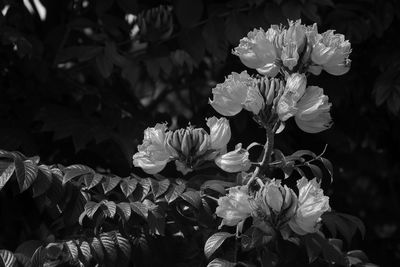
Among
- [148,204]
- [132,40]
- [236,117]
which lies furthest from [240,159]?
[132,40]

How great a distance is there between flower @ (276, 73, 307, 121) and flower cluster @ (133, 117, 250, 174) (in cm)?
17

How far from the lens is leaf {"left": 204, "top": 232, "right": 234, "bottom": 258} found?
2.26 meters

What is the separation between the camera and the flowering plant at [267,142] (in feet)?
7.14

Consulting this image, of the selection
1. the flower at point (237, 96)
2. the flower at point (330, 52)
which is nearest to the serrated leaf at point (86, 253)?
the flower at point (237, 96)

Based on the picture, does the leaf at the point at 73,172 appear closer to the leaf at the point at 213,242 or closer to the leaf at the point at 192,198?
the leaf at the point at 192,198

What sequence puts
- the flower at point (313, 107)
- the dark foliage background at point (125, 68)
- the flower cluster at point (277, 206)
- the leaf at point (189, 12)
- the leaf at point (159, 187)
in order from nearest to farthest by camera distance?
the flower cluster at point (277, 206)
the flower at point (313, 107)
the leaf at point (159, 187)
the dark foliage background at point (125, 68)
the leaf at point (189, 12)

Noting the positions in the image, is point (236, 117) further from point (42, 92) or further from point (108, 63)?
point (42, 92)

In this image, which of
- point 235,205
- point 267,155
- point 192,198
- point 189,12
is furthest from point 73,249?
point 189,12

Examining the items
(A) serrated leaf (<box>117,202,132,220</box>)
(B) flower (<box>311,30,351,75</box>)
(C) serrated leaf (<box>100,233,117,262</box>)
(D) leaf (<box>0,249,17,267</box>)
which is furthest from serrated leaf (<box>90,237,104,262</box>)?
(B) flower (<box>311,30,351,75</box>)

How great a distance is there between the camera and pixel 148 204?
2.38 m

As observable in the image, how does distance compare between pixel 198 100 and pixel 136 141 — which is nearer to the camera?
pixel 136 141

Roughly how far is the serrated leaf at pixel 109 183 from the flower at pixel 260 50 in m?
0.51

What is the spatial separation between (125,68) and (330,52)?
1.23 meters

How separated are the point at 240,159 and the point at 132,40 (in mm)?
1320
